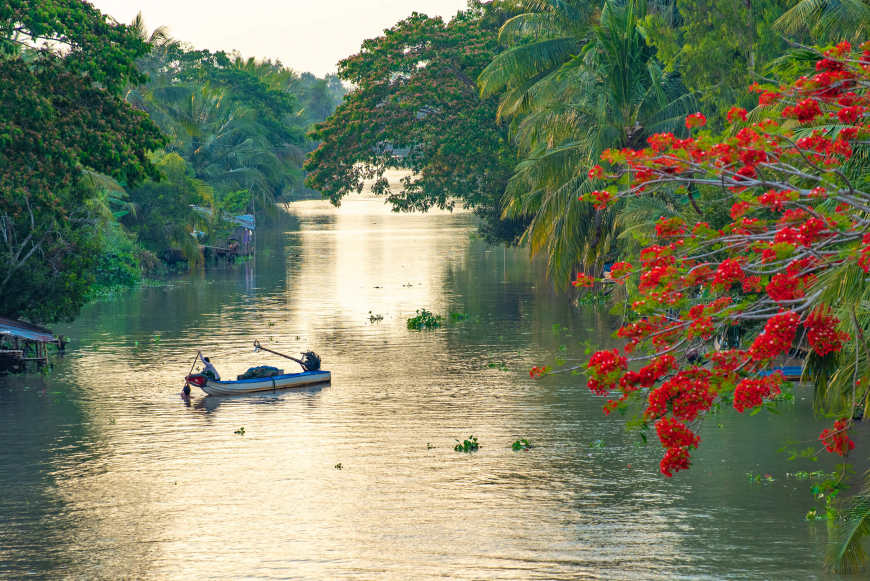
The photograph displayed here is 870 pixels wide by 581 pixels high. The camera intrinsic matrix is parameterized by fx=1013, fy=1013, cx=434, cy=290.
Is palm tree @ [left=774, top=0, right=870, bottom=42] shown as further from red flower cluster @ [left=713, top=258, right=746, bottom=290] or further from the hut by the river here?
the hut by the river

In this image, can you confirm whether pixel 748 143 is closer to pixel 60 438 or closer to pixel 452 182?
pixel 60 438

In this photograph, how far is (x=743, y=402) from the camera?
10172 mm

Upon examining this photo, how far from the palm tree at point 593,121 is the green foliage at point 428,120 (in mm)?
13411

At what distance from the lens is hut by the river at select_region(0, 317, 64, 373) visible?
29578 millimetres

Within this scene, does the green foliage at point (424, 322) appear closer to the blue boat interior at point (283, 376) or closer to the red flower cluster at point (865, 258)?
the blue boat interior at point (283, 376)

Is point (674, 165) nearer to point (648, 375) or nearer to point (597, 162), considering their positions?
point (648, 375)

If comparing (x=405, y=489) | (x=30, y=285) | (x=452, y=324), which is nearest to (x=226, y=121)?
(x=452, y=324)

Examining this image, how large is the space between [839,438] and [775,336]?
2.10 metres

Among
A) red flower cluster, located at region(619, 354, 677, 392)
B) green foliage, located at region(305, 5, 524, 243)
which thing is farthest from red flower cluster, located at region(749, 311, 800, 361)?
green foliage, located at region(305, 5, 524, 243)

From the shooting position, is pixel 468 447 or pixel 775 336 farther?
pixel 468 447

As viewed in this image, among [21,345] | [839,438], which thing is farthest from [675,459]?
[21,345]

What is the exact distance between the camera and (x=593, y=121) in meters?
38.8

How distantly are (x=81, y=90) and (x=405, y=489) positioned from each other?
1399cm

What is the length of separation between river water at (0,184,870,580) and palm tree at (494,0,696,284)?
3806 millimetres
